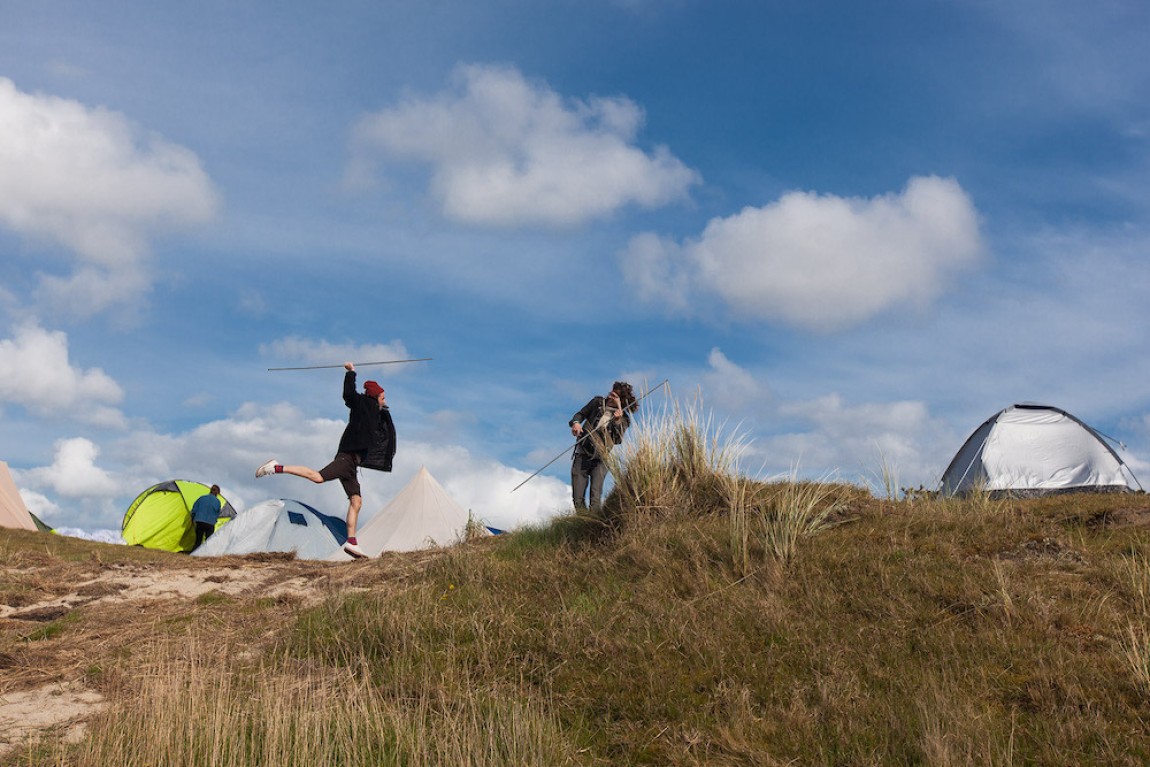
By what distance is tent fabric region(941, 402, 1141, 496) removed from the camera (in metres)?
16.2

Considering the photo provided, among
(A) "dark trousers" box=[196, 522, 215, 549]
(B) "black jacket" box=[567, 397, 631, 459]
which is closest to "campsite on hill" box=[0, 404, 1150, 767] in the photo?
(B) "black jacket" box=[567, 397, 631, 459]

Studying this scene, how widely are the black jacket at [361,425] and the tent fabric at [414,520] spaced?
490 cm

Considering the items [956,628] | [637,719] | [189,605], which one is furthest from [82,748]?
[956,628]

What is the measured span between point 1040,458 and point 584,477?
9.32m

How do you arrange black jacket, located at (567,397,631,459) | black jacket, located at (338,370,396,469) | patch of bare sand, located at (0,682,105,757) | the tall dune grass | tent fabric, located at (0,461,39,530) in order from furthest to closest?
tent fabric, located at (0,461,39,530)
black jacket, located at (338,370,396,469)
black jacket, located at (567,397,631,459)
patch of bare sand, located at (0,682,105,757)
the tall dune grass

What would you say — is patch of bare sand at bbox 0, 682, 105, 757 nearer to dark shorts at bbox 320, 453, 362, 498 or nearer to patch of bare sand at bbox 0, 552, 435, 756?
patch of bare sand at bbox 0, 552, 435, 756

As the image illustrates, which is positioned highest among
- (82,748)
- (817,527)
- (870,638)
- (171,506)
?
(171,506)

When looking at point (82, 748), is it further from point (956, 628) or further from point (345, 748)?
point (956, 628)

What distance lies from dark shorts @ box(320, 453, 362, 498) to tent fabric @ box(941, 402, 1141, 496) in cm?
1009

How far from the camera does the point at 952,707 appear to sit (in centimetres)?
531

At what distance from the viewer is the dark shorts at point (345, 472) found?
13227mm

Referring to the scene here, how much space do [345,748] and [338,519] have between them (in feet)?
51.8

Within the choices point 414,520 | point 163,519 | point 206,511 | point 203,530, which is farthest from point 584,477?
point 163,519

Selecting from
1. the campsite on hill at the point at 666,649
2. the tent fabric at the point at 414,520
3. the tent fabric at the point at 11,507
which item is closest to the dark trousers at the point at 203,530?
the tent fabric at the point at 11,507
